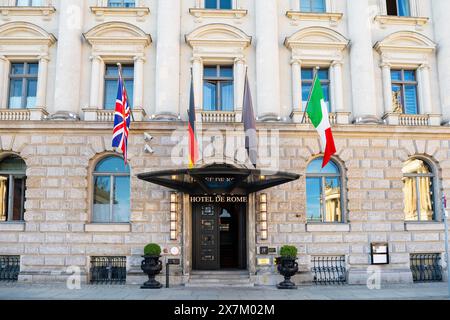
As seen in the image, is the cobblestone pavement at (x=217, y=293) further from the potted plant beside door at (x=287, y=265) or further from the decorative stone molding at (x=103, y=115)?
the decorative stone molding at (x=103, y=115)

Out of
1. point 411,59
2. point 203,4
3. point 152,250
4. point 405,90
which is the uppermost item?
point 203,4

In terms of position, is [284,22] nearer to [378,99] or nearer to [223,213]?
[378,99]

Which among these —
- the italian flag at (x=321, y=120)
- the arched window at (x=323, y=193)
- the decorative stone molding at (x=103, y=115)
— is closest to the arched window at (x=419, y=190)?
the arched window at (x=323, y=193)

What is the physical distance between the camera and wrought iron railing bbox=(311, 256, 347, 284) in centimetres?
1789

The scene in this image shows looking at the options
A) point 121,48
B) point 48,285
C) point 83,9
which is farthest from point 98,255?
point 83,9

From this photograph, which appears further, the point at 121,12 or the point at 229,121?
the point at 121,12

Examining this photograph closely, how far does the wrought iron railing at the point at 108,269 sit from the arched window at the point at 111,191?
5.17 ft

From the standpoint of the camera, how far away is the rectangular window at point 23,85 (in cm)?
1900

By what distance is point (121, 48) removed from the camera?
745 inches

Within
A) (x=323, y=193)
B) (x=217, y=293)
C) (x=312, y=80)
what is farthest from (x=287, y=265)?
(x=312, y=80)

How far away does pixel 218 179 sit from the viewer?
16250 mm

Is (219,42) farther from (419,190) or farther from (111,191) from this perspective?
(419,190)

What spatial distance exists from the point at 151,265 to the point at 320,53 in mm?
11547
